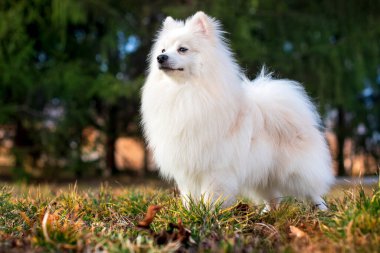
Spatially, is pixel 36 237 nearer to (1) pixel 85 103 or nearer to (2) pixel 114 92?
(2) pixel 114 92

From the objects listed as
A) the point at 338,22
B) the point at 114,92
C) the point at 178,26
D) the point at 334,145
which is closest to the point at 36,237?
the point at 178,26

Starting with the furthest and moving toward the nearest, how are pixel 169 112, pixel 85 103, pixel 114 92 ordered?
1. pixel 85 103
2. pixel 114 92
3. pixel 169 112

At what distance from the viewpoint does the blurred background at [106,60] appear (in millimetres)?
Result: 10766

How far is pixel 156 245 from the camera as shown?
9.03 ft

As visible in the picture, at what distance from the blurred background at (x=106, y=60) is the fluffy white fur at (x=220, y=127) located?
18.1 feet

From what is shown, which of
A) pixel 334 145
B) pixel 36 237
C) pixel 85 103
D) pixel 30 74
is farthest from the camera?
pixel 334 145

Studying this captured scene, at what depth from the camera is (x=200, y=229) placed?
3193 millimetres

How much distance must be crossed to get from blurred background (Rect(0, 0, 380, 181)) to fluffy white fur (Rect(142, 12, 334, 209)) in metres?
5.51

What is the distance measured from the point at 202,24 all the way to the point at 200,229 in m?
2.11

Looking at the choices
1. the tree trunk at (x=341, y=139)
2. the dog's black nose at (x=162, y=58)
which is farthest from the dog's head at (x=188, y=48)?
the tree trunk at (x=341, y=139)

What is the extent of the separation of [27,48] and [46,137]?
234 cm

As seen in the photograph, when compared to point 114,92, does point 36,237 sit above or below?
below

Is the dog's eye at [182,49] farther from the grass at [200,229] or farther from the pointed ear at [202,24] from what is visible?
the grass at [200,229]

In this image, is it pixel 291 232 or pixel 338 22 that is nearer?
pixel 291 232
